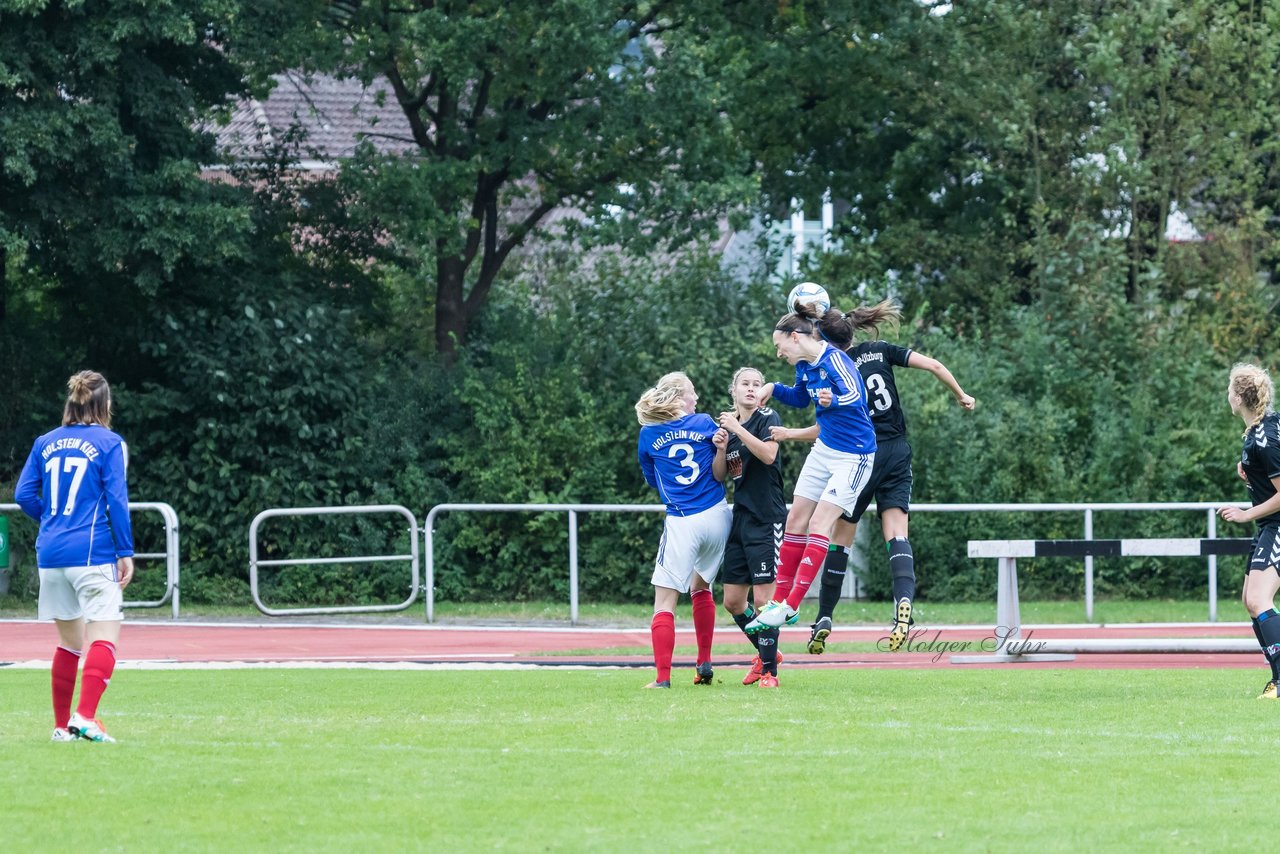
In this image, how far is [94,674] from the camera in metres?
8.84

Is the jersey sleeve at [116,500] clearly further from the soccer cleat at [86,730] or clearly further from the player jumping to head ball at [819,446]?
the player jumping to head ball at [819,446]

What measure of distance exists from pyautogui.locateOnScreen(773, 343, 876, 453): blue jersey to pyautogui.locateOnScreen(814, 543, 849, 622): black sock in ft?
2.78

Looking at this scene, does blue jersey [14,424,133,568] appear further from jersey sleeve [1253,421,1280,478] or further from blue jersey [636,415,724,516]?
jersey sleeve [1253,421,1280,478]

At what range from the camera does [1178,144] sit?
2380 cm

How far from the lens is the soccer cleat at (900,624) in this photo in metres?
10.4

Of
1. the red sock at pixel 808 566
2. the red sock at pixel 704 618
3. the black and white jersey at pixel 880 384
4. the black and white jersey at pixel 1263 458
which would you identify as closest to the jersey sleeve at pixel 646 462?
the red sock at pixel 704 618

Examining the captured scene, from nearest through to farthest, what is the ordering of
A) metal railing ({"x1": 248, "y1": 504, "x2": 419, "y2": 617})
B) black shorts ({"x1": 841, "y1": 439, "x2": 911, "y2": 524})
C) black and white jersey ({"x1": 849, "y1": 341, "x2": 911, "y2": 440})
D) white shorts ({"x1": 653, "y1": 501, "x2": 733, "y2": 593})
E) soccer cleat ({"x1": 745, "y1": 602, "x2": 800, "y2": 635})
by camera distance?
1. soccer cleat ({"x1": 745, "y1": 602, "x2": 800, "y2": 635})
2. white shorts ({"x1": 653, "y1": 501, "x2": 733, "y2": 593})
3. black shorts ({"x1": 841, "y1": 439, "x2": 911, "y2": 524})
4. black and white jersey ({"x1": 849, "y1": 341, "x2": 911, "y2": 440})
5. metal railing ({"x1": 248, "y1": 504, "x2": 419, "y2": 617})

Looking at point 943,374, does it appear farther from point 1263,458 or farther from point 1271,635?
point 1271,635

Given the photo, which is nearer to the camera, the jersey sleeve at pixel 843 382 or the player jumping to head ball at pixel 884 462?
the jersey sleeve at pixel 843 382

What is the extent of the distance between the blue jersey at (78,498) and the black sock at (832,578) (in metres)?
4.71

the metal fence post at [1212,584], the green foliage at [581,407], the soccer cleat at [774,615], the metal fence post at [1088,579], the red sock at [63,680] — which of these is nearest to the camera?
the red sock at [63,680]

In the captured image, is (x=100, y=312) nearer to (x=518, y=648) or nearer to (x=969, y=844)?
(x=518, y=648)

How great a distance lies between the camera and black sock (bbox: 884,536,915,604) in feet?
36.6

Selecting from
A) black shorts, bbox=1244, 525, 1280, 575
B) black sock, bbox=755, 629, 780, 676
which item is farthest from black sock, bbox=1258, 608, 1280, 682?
black sock, bbox=755, 629, 780, 676
